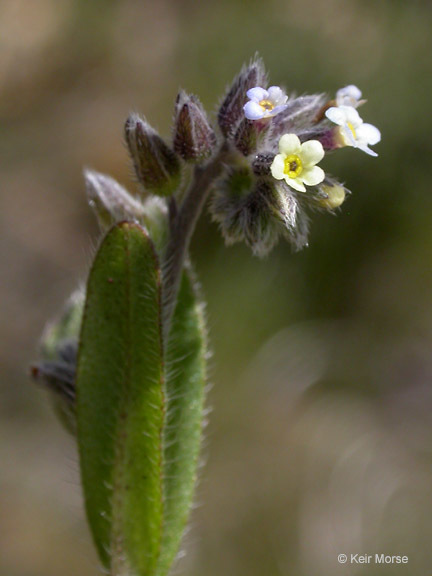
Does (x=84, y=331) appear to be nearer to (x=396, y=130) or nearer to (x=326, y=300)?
(x=326, y=300)

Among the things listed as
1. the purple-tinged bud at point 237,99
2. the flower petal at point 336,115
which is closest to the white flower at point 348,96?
the flower petal at point 336,115

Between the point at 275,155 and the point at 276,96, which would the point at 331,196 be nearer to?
the point at 275,155

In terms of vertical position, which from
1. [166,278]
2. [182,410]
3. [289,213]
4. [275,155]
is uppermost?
[275,155]

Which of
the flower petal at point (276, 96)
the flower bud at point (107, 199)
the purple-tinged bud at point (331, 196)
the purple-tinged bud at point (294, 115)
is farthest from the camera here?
the flower bud at point (107, 199)

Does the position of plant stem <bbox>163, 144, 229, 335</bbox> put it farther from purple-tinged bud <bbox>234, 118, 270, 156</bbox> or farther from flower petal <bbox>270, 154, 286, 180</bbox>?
flower petal <bbox>270, 154, 286, 180</bbox>

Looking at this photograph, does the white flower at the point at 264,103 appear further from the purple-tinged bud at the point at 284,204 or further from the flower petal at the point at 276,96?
the purple-tinged bud at the point at 284,204

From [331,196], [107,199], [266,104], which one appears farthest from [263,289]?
[266,104]

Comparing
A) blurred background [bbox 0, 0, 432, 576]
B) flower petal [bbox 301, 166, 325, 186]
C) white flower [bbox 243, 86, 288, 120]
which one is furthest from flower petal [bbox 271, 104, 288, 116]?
blurred background [bbox 0, 0, 432, 576]
